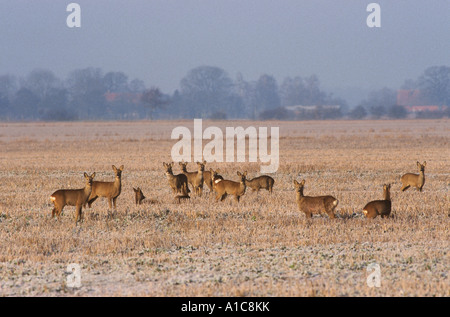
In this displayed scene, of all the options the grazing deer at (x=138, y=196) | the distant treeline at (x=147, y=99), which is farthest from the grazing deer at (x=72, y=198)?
the distant treeline at (x=147, y=99)

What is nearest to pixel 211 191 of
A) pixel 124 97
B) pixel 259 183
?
pixel 259 183

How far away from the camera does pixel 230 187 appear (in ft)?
52.0

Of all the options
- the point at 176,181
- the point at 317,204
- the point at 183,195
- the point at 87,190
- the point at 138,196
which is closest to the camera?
the point at 317,204

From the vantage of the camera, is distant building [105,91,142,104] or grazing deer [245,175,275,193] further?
distant building [105,91,142,104]

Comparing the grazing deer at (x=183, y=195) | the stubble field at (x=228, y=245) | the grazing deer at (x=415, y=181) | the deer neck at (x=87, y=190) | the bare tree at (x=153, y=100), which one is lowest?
the stubble field at (x=228, y=245)

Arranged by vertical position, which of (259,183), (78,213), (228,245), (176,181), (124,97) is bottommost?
(228,245)

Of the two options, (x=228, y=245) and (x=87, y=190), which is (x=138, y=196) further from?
(x=228, y=245)

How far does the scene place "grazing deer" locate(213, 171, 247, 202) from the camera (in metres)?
15.8

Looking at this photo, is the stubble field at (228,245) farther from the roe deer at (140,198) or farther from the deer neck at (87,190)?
the deer neck at (87,190)

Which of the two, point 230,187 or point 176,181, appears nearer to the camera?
point 230,187

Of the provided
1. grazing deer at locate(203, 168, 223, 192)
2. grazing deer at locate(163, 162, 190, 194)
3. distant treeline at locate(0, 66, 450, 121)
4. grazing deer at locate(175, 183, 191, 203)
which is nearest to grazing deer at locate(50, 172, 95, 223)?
grazing deer at locate(175, 183, 191, 203)

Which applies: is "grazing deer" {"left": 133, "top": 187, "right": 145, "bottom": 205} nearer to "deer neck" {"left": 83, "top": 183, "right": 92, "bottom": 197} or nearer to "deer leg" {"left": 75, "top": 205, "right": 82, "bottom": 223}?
"deer neck" {"left": 83, "top": 183, "right": 92, "bottom": 197}

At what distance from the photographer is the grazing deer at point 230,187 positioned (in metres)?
15.8
